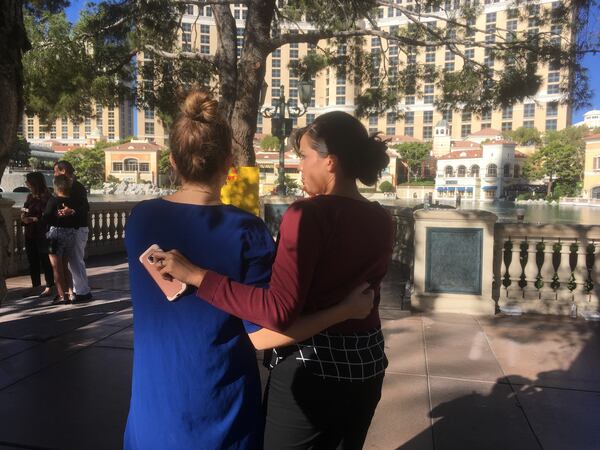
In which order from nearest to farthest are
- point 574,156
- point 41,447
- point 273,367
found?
point 273,367, point 41,447, point 574,156

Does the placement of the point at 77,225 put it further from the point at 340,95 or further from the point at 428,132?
the point at 428,132

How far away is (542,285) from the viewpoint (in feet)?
21.2

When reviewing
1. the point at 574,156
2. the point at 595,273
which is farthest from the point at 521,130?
the point at 595,273

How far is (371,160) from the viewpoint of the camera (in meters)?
1.60

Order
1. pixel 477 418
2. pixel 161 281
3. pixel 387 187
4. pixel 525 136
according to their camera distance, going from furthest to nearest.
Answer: pixel 525 136, pixel 387 187, pixel 477 418, pixel 161 281

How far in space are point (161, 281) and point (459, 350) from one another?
13.3 feet

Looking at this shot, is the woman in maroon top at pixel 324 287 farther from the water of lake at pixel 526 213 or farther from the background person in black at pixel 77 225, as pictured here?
the water of lake at pixel 526 213

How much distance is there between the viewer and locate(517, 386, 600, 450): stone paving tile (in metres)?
2.97

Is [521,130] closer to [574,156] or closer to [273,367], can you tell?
[574,156]

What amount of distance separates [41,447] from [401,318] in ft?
13.6

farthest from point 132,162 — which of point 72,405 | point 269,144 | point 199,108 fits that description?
point 199,108

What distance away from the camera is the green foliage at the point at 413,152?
343 ft

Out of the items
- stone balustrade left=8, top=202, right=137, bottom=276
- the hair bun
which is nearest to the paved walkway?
the hair bun

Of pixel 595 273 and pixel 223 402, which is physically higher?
pixel 223 402
